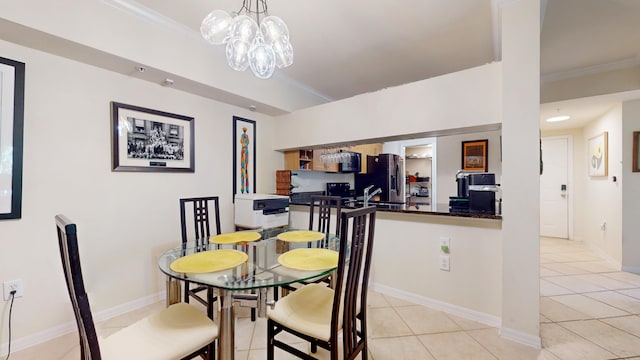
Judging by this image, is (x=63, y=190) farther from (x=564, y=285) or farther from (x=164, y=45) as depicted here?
(x=564, y=285)

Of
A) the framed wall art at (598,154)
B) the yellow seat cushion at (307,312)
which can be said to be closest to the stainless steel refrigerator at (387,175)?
the framed wall art at (598,154)

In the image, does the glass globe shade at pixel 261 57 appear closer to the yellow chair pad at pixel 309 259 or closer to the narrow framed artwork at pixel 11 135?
the yellow chair pad at pixel 309 259

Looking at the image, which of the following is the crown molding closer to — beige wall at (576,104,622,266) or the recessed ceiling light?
A: beige wall at (576,104,622,266)

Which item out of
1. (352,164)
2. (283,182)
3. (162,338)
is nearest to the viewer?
(162,338)

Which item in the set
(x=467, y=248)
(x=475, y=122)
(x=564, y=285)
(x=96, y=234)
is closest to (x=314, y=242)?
(x=467, y=248)

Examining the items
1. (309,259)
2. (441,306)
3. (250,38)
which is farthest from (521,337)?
(250,38)

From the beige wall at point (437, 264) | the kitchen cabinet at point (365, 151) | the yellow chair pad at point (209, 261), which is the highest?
the kitchen cabinet at point (365, 151)

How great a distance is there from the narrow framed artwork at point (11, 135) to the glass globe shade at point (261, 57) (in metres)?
1.66

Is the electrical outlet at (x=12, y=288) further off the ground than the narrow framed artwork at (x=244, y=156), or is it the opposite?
the narrow framed artwork at (x=244, y=156)

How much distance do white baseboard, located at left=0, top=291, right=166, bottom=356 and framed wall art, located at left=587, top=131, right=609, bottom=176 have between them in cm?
600

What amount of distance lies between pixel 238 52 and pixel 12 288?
2.27 m

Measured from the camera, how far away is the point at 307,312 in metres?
1.43

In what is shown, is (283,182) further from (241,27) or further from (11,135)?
(11,135)

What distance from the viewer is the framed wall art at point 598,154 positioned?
3707 millimetres
